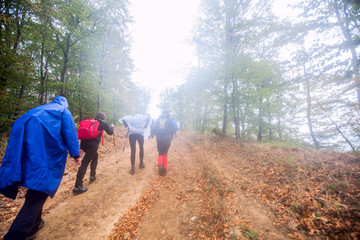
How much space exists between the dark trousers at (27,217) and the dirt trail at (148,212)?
0.59 meters

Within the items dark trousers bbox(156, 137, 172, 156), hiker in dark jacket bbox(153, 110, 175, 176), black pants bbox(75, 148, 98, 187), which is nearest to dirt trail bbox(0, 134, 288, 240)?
black pants bbox(75, 148, 98, 187)

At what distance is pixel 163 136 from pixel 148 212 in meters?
2.67

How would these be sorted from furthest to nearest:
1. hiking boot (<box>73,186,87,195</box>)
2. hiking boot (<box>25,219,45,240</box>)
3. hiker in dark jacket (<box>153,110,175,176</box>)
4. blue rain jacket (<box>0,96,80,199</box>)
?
1. hiker in dark jacket (<box>153,110,175,176</box>)
2. hiking boot (<box>73,186,87,195</box>)
3. hiking boot (<box>25,219,45,240</box>)
4. blue rain jacket (<box>0,96,80,199</box>)

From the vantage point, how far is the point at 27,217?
188 centimetres

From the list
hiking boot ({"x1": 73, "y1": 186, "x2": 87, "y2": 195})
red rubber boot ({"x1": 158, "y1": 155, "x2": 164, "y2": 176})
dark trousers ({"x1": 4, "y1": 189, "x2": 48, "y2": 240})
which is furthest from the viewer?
red rubber boot ({"x1": 158, "y1": 155, "x2": 164, "y2": 176})

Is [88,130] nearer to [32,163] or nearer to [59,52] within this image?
[32,163]

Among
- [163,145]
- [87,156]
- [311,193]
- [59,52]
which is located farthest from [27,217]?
[59,52]

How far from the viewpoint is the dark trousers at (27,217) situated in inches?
70.0

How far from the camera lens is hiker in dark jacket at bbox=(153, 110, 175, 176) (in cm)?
501

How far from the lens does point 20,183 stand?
197 cm

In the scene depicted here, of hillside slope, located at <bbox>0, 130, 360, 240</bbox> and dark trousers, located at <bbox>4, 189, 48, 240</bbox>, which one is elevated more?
dark trousers, located at <bbox>4, 189, 48, 240</bbox>

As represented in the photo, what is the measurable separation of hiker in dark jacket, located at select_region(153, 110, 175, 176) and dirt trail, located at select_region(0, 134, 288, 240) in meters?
0.51

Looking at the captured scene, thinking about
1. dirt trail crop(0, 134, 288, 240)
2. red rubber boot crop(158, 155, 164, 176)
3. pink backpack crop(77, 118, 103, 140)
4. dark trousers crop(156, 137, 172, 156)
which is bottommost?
dirt trail crop(0, 134, 288, 240)

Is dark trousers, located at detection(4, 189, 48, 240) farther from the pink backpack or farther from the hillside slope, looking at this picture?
the pink backpack
